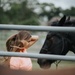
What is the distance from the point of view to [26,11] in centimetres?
3138

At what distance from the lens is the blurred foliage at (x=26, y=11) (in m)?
27.4

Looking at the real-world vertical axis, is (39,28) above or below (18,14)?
above

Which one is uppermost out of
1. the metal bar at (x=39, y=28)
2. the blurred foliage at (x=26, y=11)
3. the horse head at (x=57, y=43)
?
the metal bar at (x=39, y=28)

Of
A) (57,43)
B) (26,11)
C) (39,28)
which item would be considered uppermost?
(39,28)

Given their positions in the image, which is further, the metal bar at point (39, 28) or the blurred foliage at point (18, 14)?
the blurred foliage at point (18, 14)

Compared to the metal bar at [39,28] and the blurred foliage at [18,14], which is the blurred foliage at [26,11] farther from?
the metal bar at [39,28]

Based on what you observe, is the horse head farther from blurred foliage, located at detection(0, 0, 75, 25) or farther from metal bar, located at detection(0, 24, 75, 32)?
blurred foliage, located at detection(0, 0, 75, 25)

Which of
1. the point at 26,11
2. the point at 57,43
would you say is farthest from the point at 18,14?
the point at 57,43

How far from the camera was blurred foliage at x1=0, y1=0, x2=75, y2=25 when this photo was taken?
27.4 metres

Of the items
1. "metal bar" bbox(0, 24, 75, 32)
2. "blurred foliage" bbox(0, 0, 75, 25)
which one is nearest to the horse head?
"metal bar" bbox(0, 24, 75, 32)

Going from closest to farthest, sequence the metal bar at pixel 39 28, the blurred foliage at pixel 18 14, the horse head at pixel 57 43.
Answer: the metal bar at pixel 39 28
the horse head at pixel 57 43
the blurred foliage at pixel 18 14

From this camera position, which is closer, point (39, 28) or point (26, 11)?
point (39, 28)

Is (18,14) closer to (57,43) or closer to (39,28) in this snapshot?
(57,43)

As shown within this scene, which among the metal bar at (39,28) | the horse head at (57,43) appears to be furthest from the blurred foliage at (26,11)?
the metal bar at (39,28)
